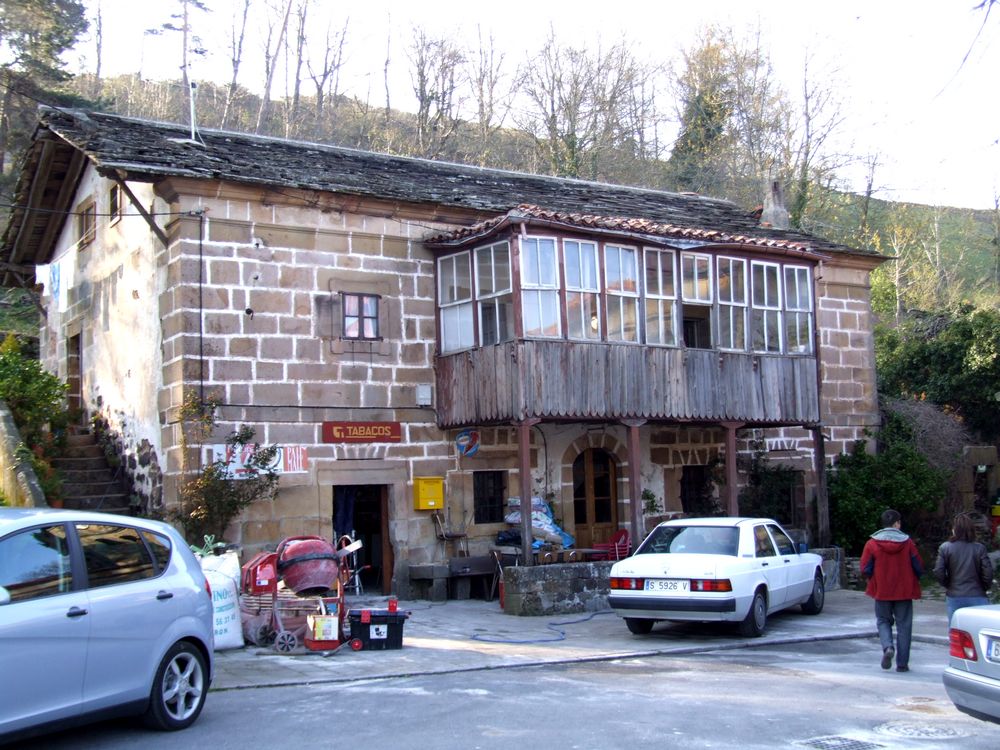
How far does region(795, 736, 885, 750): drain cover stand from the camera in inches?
294

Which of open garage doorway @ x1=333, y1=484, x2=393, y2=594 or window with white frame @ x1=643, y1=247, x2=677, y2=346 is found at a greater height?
window with white frame @ x1=643, y1=247, x2=677, y2=346

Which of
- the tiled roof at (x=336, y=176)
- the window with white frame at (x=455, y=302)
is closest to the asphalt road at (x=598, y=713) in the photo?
the window with white frame at (x=455, y=302)

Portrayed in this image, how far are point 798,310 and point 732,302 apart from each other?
1736 millimetres

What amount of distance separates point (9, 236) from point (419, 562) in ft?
40.8

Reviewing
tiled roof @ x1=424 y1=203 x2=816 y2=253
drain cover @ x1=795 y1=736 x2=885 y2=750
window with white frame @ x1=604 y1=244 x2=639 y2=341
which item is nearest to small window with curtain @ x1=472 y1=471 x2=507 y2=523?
window with white frame @ x1=604 y1=244 x2=639 y2=341

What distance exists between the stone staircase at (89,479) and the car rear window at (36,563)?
33.4 ft

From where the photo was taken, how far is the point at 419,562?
57.6ft

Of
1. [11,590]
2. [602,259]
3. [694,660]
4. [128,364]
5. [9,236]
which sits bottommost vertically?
[694,660]

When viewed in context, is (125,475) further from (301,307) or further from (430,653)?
(430,653)

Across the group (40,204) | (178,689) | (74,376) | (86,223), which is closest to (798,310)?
(86,223)

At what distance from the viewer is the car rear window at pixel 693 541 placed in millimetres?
13352

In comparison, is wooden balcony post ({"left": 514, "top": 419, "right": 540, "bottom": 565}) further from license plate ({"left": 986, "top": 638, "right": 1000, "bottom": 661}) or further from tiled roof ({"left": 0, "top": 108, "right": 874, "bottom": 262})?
license plate ({"left": 986, "top": 638, "right": 1000, "bottom": 661})

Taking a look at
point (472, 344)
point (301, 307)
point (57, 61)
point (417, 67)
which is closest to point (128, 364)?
point (301, 307)

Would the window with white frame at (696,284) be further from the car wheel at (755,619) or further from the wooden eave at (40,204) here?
the wooden eave at (40,204)
